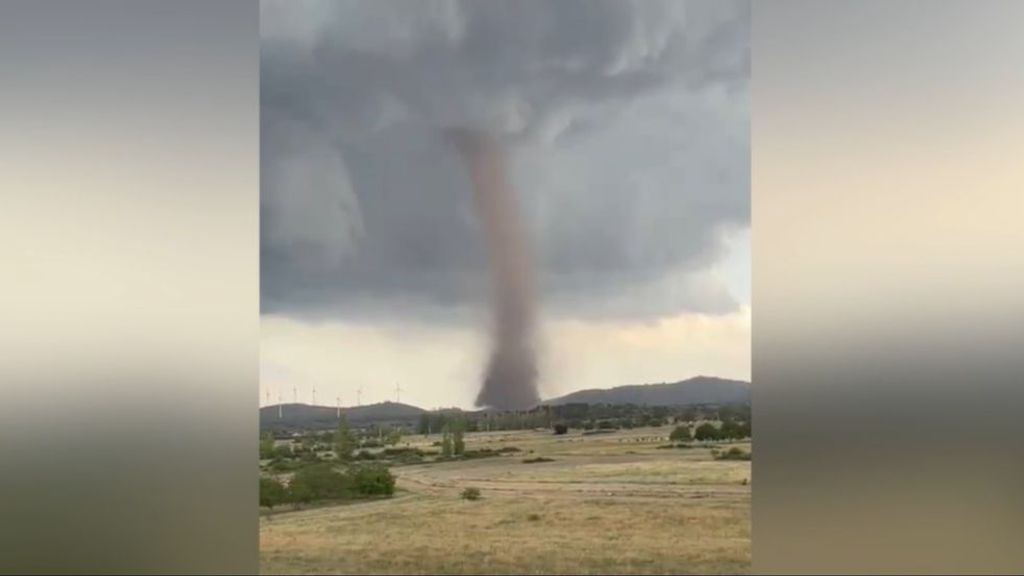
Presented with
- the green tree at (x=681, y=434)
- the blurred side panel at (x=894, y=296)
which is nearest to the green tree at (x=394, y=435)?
the green tree at (x=681, y=434)

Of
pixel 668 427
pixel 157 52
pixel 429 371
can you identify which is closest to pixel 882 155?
pixel 668 427

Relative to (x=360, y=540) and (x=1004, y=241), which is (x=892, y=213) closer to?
(x=1004, y=241)

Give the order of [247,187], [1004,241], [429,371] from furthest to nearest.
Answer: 1. [429,371]
2. [247,187]
3. [1004,241]

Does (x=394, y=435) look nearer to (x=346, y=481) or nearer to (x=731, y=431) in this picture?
(x=346, y=481)

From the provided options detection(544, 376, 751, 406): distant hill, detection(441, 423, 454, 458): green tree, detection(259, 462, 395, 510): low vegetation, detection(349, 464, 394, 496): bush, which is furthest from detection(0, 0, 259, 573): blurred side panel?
detection(544, 376, 751, 406): distant hill

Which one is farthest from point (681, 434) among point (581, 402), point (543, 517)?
point (543, 517)

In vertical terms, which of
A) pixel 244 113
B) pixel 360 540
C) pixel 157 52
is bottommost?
pixel 360 540

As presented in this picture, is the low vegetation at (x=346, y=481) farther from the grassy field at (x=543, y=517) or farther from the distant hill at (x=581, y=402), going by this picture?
the distant hill at (x=581, y=402)

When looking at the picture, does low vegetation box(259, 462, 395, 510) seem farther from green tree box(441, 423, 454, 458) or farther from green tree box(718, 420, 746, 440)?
green tree box(718, 420, 746, 440)
